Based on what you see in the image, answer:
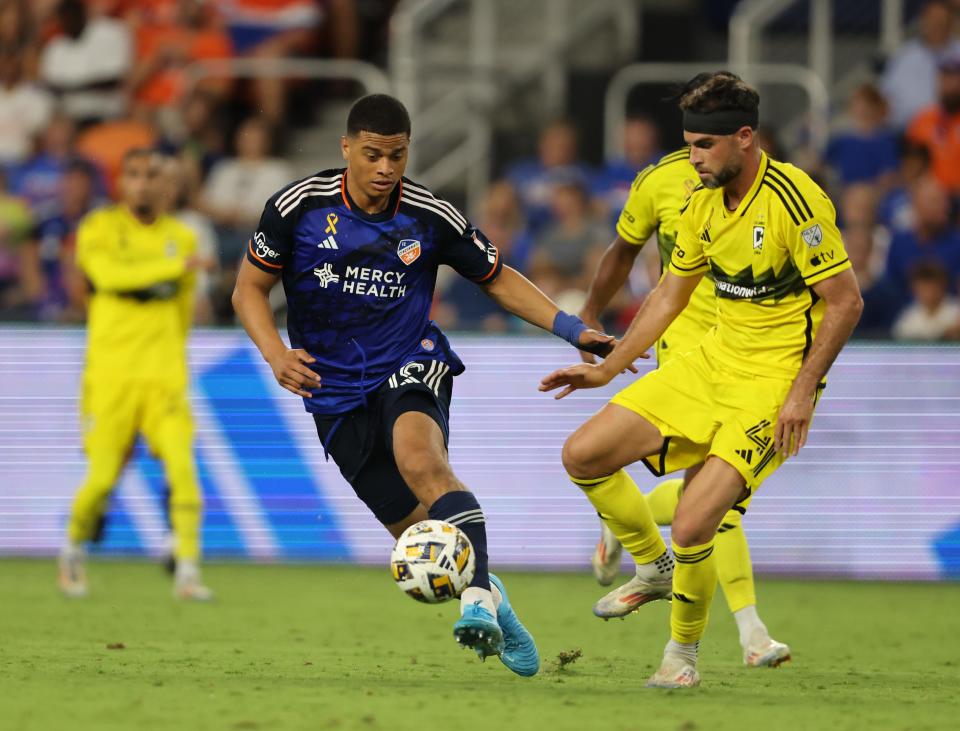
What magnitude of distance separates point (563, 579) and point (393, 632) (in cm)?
291

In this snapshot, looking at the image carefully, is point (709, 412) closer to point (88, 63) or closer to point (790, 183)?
point (790, 183)

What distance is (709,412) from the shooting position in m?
7.58

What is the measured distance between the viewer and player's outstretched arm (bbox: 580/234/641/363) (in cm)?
870

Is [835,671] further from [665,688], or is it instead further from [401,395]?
[401,395]

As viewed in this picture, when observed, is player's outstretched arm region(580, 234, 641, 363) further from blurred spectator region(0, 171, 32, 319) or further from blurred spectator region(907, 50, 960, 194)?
blurred spectator region(0, 171, 32, 319)

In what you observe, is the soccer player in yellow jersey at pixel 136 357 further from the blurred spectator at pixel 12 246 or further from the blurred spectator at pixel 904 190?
the blurred spectator at pixel 904 190

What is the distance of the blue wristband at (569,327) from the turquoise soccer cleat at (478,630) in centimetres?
136

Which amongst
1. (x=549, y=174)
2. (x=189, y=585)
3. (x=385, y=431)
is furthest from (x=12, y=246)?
(x=385, y=431)

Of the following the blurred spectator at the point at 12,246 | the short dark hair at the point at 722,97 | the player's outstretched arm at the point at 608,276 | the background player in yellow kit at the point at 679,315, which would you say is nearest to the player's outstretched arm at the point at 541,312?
the background player in yellow kit at the point at 679,315

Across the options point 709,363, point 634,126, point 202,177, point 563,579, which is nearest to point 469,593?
point 709,363

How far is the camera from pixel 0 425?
42.6 ft

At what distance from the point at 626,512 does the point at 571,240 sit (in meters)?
6.79

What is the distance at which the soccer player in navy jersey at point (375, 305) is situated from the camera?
24.3 feet

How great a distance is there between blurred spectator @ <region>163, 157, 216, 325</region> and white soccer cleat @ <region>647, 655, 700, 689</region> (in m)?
7.33
